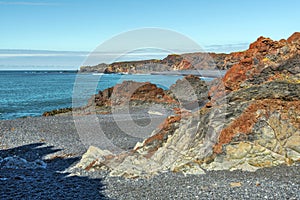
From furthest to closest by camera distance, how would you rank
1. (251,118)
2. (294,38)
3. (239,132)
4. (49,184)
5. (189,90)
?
(189,90) → (294,38) → (251,118) → (239,132) → (49,184)

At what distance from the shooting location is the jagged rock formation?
15.1m

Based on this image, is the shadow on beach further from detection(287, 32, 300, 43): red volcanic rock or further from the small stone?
detection(287, 32, 300, 43): red volcanic rock

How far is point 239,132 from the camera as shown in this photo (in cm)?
1558

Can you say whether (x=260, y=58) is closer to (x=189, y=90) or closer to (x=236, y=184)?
(x=236, y=184)

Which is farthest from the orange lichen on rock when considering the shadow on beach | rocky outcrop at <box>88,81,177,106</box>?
rocky outcrop at <box>88,81,177,106</box>

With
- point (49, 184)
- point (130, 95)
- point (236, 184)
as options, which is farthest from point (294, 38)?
point (130, 95)

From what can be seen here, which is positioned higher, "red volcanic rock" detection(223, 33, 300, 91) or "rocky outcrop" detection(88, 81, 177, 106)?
"red volcanic rock" detection(223, 33, 300, 91)

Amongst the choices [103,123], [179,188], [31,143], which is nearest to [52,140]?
[31,143]

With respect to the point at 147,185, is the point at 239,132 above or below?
above

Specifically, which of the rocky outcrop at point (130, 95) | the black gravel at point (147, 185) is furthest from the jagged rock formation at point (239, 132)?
the rocky outcrop at point (130, 95)

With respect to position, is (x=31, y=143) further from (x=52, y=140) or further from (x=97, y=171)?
(x=97, y=171)

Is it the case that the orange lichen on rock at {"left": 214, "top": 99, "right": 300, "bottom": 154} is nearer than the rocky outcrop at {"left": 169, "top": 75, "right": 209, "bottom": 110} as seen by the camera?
Yes

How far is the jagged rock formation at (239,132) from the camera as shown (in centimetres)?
1509

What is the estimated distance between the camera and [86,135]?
25.5 metres
